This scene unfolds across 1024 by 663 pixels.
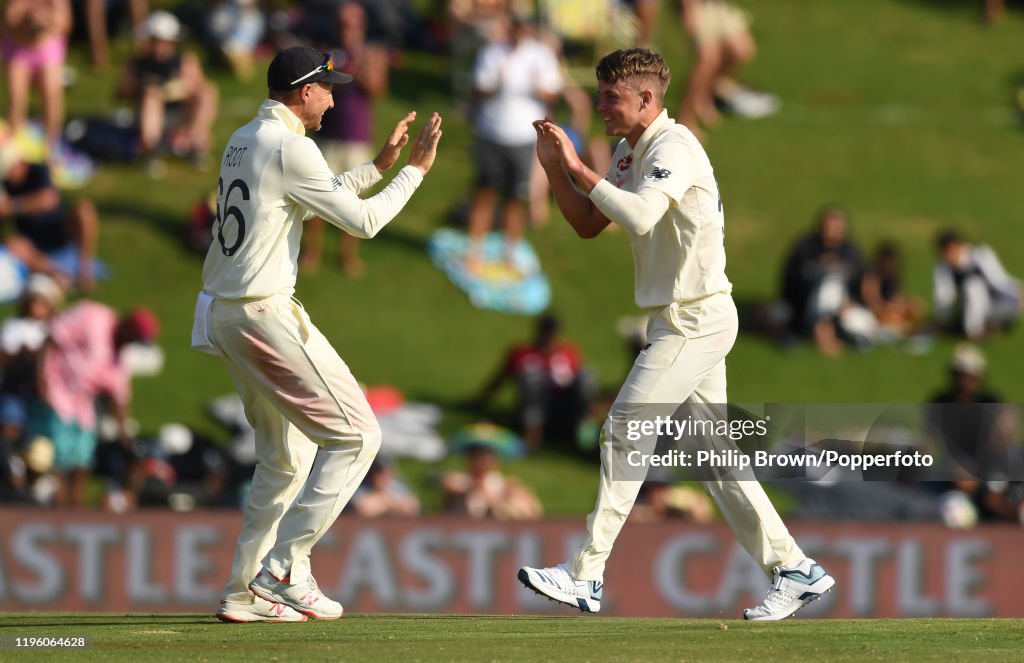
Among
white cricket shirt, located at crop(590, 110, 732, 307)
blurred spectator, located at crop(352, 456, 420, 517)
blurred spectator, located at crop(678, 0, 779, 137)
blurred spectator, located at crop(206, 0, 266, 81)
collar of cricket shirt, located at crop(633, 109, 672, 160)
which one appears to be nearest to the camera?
white cricket shirt, located at crop(590, 110, 732, 307)

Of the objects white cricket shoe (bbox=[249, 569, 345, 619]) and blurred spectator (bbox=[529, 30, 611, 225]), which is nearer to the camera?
white cricket shoe (bbox=[249, 569, 345, 619])

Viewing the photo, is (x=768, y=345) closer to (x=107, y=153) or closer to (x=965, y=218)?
(x=965, y=218)

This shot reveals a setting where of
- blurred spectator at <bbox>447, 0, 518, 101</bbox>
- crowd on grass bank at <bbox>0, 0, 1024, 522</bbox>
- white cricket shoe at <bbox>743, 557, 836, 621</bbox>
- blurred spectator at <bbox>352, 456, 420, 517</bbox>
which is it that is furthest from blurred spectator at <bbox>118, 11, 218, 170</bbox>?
white cricket shoe at <bbox>743, 557, 836, 621</bbox>

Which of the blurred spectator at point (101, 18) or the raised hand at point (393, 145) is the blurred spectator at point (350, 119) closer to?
the blurred spectator at point (101, 18)

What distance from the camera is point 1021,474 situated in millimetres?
13555

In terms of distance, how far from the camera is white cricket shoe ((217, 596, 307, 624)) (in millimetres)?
7762

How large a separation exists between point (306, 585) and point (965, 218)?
45.1ft

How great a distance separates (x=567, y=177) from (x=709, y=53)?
12764 millimetres

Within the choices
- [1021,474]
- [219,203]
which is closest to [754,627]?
[219,203]

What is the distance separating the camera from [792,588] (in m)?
7.90

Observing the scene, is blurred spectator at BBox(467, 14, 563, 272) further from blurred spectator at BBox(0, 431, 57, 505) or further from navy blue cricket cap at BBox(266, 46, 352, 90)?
navy blue cricket cap at BBox(266, 46, 352, 90)

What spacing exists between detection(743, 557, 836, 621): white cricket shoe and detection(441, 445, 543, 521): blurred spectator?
598cm

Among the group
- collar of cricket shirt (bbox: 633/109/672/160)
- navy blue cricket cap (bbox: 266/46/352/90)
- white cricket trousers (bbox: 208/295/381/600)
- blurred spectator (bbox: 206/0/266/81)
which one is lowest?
white cricket trousers (bbox: 208/295/381/600)

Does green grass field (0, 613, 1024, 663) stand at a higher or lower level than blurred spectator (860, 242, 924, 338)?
lower
